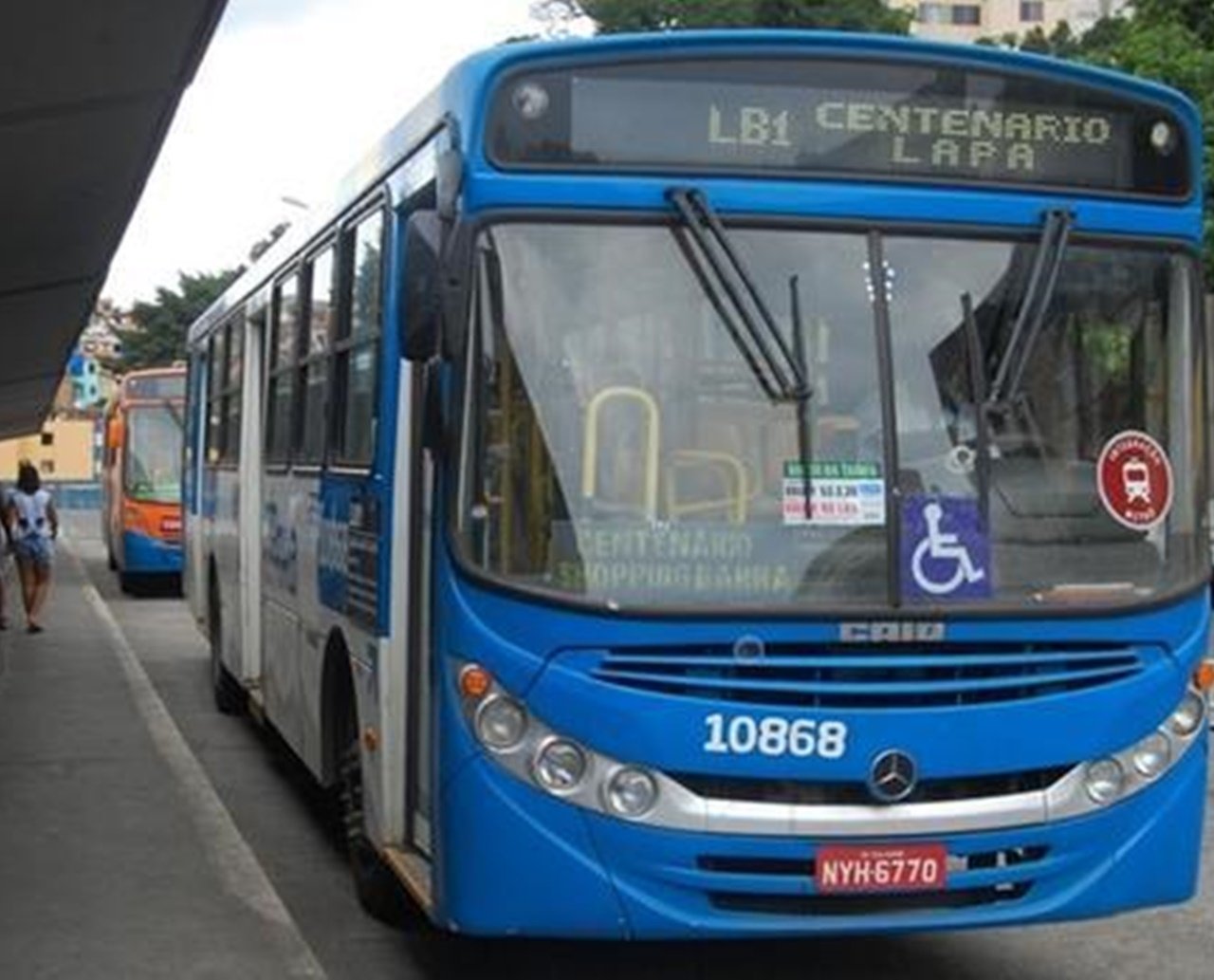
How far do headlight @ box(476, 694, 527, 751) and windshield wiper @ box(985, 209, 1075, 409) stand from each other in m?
1.63

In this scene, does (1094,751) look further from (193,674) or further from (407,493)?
(193,674)

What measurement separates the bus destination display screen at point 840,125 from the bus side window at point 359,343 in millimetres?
1474

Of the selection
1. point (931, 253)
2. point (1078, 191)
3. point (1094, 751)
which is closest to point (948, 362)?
point (931, 253)

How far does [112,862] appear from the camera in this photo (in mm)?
7996

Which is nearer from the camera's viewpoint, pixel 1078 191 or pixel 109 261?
pixel 1078 191

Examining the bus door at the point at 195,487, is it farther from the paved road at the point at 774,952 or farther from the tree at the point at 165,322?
the tree at the point at 165,322

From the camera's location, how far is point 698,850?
517 centimetres

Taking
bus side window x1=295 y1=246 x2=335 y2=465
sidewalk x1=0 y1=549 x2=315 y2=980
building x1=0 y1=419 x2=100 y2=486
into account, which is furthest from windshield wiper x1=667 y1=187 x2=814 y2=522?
building x1=0 y1=419 x2=100 y2=486

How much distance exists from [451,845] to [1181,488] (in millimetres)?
2446

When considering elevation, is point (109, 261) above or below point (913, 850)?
above

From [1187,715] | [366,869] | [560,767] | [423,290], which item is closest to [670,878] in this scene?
[560,767]

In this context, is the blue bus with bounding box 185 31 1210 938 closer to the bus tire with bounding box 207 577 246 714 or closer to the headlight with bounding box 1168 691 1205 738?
the headlight with bounding box 1168 691 1205 738

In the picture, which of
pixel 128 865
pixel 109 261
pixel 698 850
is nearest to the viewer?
pixel 698 850

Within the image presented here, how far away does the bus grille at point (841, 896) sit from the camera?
5.21m
